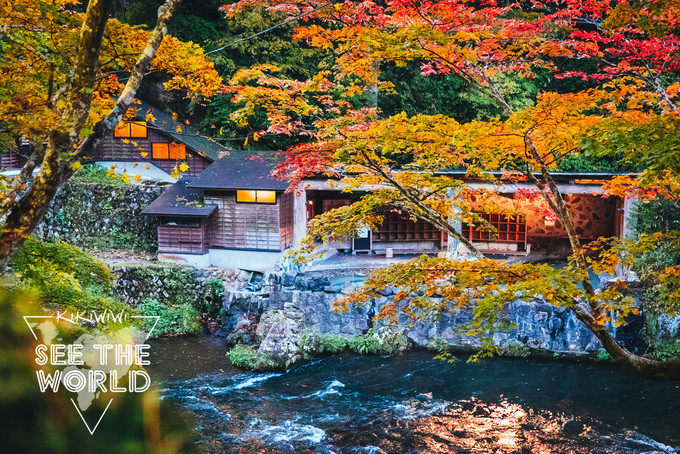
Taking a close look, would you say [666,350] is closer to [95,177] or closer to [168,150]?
[168,150]

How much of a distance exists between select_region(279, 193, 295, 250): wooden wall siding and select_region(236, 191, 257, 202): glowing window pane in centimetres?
103

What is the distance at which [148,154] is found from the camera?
2434 centimetres

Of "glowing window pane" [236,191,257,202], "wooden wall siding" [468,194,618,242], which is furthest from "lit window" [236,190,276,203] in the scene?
"wooden wall siding" [468,194,618,242]

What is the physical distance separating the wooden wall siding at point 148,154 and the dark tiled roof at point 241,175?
3465 mm

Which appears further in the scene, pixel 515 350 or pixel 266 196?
pixel 266 196

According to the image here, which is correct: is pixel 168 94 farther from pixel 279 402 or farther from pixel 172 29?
pixel 279 402

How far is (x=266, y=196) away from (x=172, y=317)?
533 centimetres

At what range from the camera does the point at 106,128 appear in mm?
6086

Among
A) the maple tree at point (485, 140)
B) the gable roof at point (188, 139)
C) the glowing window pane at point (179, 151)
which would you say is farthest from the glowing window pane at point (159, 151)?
the maple tree at point (485, 140)

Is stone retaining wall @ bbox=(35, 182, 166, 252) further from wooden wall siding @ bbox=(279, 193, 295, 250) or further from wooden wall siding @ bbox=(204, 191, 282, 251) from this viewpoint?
wooden wall siding @ bbox=(279, 193, 295, 250)

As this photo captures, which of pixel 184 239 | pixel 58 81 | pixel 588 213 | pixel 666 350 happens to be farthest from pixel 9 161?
pixel 666 350

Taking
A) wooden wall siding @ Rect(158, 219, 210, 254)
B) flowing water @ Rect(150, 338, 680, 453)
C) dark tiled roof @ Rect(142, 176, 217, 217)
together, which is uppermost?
dark tiled roof @ Rect(142, 176, 217, 217)

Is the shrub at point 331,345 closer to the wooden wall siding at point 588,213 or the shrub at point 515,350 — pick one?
the shrub at point 515,350

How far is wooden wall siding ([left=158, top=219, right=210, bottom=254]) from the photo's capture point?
2016 cm
